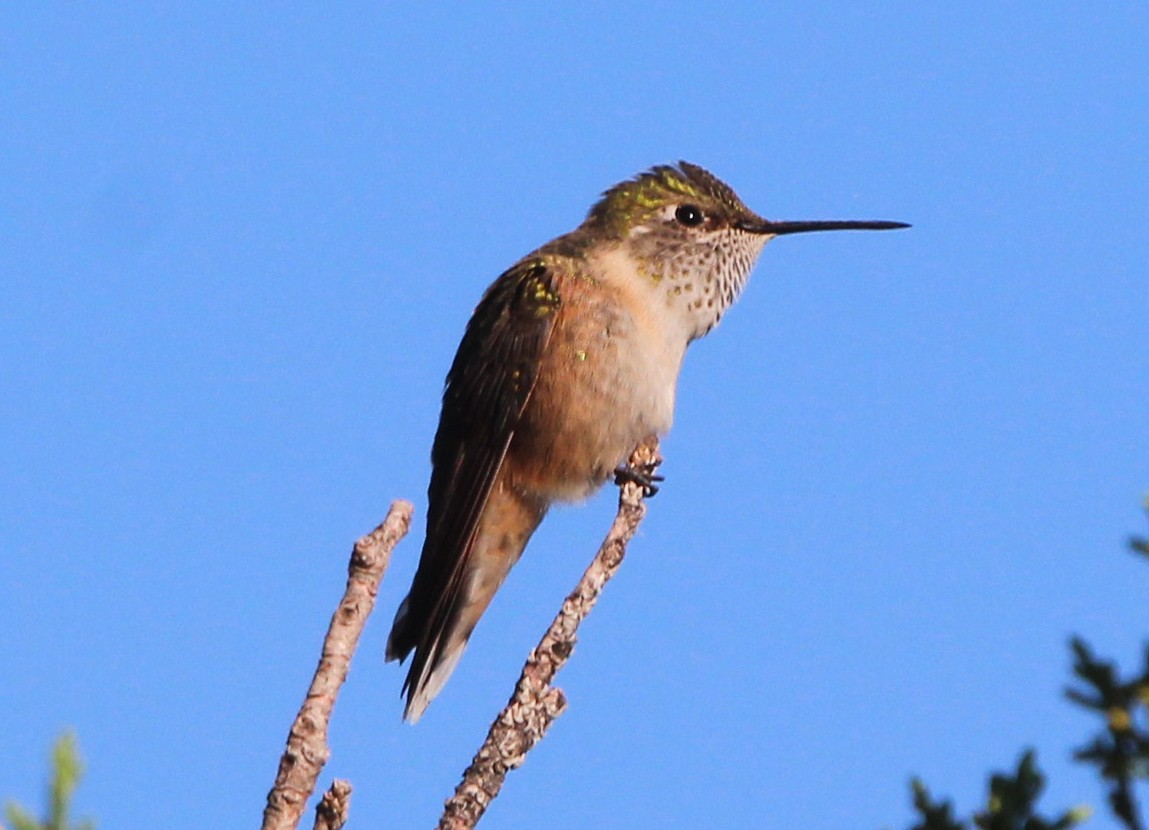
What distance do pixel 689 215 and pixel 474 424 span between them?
1.62 m

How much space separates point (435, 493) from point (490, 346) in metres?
0.73

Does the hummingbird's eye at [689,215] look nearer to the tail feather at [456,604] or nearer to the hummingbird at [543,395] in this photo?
the hummingbird at [543,395]

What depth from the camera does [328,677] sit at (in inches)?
117

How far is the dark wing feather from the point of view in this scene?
645 cm

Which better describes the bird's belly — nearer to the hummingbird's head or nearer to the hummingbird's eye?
the hummingbird's head

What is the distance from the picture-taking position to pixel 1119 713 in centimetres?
229

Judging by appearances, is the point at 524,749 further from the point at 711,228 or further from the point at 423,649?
the point at 711,228

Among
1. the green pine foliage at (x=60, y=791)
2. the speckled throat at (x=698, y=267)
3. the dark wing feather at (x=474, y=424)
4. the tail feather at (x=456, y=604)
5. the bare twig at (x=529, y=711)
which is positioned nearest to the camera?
the green pine foliage at (x=60, y=791)

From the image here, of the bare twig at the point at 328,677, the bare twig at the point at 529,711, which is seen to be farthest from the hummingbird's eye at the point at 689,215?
the bare twig at the point at 328,677

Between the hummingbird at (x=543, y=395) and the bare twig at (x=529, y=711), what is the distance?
2.34 m

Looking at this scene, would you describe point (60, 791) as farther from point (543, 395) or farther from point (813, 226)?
point (813, 226)

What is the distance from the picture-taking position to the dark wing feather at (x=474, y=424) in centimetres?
645

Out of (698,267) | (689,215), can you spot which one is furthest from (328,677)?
(689,215)

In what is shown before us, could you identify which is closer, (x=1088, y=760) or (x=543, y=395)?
(x=1088, y=760)
